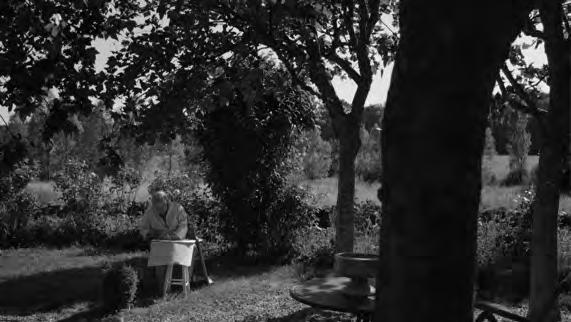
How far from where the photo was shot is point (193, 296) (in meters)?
8.73

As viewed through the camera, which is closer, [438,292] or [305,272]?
[438,292]

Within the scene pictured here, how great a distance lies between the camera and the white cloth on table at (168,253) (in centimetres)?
852

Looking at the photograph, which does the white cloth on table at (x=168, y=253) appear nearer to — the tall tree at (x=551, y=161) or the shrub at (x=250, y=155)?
the shrub at (x=250, y=155)

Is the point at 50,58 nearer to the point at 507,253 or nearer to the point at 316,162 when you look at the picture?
the point at 507,253

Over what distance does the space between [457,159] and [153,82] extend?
515 centimetres

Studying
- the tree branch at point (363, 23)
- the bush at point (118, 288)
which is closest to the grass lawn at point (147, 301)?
the bush at point (118, 288)

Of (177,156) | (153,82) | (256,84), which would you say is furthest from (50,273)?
(177,156)

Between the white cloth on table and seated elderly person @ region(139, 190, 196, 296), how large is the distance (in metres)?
0.32

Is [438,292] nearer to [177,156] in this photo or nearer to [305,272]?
[305,272]

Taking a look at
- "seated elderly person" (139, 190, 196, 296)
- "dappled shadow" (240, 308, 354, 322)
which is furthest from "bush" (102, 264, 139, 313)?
"dappled shadow" (240, 308, 354, 322)

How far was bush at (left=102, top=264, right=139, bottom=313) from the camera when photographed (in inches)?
311

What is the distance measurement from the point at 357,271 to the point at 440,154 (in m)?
3.49

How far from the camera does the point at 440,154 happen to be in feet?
6.39

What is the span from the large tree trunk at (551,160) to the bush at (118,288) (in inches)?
190
